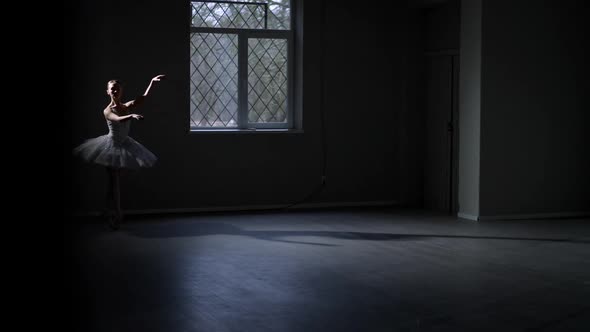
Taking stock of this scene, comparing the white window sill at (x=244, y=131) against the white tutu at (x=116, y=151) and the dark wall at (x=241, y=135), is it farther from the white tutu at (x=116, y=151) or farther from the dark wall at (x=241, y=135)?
the white tutu at (x=116, y=151)

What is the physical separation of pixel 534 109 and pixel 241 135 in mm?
3287

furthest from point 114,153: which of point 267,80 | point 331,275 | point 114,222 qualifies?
point 331,275

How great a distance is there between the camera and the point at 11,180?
151 centimetres

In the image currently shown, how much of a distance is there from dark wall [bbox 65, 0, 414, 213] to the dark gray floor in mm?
657

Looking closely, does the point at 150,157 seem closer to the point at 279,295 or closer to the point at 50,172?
the point at 279,295

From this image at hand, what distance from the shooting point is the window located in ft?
29.3

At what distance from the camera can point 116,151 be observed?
746 centimetres

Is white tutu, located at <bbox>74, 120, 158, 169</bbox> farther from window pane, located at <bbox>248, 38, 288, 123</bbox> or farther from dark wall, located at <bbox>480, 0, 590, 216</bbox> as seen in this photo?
dark wall, located at <bbox>480, 0, 590, 216</bbox>

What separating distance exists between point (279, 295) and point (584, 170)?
17.0ft

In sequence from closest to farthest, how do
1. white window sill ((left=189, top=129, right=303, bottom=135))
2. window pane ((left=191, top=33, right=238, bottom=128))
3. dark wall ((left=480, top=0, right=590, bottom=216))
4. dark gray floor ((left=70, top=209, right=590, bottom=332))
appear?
1. dark gray floor ((left=70, top=209, right=590, bottom=332))
2. dark wall ((left=480, top=0, right=590, bottom=216))
3. white window sill ((left=189, top=129, right=303, bottom=135))
4. window pane ((left=191, top=33, right=238, bottom=128))

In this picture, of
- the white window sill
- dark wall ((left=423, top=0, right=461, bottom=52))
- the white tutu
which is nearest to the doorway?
dark wall ((left=423, top=0, right=461, bottom=52))

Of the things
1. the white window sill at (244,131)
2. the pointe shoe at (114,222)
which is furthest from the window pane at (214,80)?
the pointe shoe at (114,222)

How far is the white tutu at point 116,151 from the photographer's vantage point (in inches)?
291

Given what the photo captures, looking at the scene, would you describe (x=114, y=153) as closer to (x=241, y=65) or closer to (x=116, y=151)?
(x=116, y=151)
